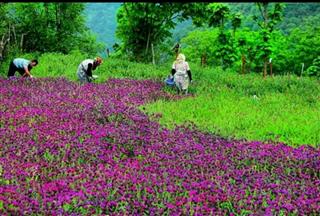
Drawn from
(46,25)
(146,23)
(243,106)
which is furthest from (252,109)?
(46,25)

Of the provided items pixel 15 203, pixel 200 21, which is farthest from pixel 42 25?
pixel 15 203

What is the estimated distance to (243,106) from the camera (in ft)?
46.4

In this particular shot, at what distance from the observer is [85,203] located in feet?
19.4

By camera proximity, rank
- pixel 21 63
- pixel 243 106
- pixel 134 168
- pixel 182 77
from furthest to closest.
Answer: pixel 21 63 → pixel 182 77 → pixel 243 106 → pixel 134 168

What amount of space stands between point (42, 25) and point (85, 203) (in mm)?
32645

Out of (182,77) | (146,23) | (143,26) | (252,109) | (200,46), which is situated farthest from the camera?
(200,46)

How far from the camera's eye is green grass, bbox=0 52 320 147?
1110cm

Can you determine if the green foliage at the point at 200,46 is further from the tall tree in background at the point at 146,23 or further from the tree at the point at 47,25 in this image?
the tall tree in background at the point at 146,23

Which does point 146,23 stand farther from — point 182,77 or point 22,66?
point 182,77

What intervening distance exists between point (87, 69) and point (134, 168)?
1045 cm

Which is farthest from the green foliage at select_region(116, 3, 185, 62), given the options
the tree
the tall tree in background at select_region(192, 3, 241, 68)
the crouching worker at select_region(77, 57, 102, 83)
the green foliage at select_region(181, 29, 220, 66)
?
the green foliage at select_region(181, 29, 220, 66)

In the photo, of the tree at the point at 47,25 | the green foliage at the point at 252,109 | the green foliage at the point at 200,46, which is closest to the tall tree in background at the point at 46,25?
Result: the tree at the point at 47,25

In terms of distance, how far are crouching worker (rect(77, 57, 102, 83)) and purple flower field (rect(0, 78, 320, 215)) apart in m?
5.58

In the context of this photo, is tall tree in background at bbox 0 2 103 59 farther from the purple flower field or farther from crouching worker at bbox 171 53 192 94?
the purple flower field
